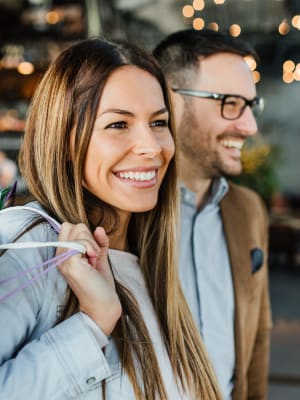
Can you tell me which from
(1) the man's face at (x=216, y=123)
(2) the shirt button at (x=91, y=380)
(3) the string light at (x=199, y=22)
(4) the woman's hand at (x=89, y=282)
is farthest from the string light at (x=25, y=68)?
(2) the shirt button at (x=91, y=380)

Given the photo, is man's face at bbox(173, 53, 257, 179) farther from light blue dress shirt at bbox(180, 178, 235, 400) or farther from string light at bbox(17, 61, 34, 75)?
string light at bbox(17, 61, 34, 75)

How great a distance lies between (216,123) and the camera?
1.97 m

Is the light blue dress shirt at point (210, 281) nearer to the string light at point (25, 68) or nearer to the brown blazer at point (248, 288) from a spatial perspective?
the brown blazer at point (248, 288)

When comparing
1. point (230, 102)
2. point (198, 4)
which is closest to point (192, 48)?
point (230, 102)

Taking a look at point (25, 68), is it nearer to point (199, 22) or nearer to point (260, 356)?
point (199, 22)

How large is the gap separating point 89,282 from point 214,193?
3.67 feet

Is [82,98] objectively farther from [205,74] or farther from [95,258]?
[205,74]

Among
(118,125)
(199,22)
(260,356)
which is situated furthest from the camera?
(199,22)

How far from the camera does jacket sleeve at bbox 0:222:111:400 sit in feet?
2.85

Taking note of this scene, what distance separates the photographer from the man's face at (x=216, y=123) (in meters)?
1.96

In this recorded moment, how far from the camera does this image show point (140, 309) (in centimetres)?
117

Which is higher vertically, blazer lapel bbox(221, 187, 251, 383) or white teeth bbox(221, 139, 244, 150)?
white teeth bbox(221, 139, 244, 150)

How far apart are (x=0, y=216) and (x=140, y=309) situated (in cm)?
37

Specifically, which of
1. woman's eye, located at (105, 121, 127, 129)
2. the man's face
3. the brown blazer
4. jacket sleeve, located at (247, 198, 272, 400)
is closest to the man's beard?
the man's face
